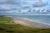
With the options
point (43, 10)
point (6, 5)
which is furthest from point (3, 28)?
point (43, 10)

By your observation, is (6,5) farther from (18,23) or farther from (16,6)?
(18,23)

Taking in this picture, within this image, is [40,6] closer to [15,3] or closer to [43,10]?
[43,10]

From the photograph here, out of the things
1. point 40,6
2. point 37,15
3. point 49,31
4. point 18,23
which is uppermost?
point 40,6

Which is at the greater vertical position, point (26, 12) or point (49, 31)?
point (26, 12)

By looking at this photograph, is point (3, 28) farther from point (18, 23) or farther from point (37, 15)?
point (37, 15)

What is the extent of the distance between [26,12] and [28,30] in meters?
0.28

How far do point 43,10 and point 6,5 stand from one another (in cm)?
56

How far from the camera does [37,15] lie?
1.85m

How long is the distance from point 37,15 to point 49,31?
11.7 inches

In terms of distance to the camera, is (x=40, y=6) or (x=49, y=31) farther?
(x=40, y=6)

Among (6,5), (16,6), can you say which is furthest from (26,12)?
(6,5)

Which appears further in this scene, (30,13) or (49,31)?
(30,13)

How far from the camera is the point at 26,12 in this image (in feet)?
6.06

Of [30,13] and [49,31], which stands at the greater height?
[30,13]
